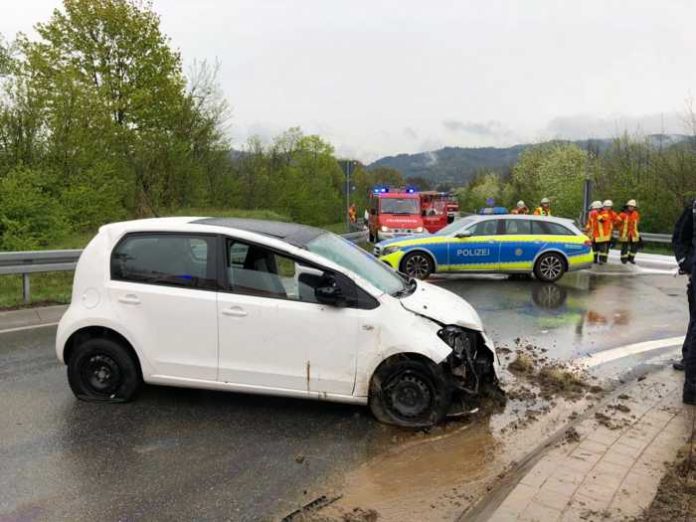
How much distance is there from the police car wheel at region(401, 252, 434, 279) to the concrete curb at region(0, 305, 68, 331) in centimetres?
693

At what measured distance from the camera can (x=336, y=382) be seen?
187 inches

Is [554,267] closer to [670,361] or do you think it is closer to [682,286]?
[682,286]

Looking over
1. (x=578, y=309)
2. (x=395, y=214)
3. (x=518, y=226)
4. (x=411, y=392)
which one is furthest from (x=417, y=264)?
(x=395, y=214)

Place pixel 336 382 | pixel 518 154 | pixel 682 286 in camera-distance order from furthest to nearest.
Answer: pixel 518 154, pixel 682 286, pixel 336 382

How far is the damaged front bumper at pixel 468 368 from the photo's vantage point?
4.77 meters

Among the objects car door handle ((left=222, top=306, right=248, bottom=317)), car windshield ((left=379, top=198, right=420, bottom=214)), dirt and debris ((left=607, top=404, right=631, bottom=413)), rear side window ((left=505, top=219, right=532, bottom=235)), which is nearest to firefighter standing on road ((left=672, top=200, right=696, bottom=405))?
dirt and debris ((left=607, top=404, right=631, bottom=413))

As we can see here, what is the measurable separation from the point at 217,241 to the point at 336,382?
1562 mm

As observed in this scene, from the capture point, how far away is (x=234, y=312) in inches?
189

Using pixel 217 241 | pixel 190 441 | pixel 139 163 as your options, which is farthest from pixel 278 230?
pixel 139 163

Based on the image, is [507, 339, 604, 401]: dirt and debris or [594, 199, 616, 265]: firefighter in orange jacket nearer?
[507, 339, 604, 401]: dirt and debris

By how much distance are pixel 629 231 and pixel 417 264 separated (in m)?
7.07

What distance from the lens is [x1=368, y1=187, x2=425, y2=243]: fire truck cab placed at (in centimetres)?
2333

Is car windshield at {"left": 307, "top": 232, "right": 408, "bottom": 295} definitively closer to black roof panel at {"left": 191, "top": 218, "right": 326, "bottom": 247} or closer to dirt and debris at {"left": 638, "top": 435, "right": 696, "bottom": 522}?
black roof panel at {"left": 191, "top": 218, "right": 326, "bottom": 247}

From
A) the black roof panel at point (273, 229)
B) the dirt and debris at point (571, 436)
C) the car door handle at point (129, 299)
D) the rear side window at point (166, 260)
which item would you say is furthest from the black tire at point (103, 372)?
the dirt and debris at point (571, 436)
